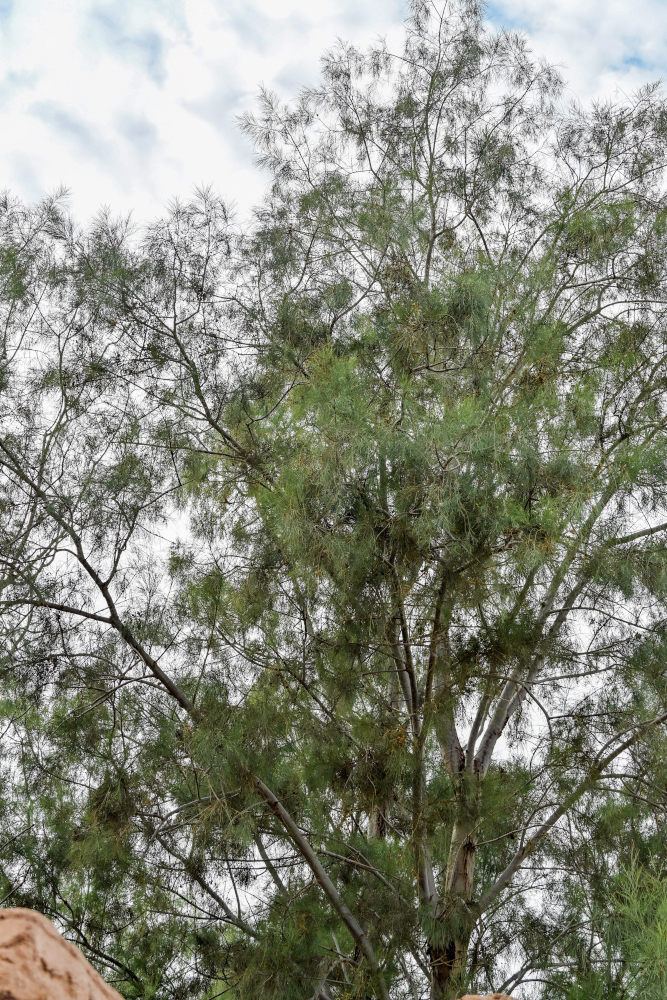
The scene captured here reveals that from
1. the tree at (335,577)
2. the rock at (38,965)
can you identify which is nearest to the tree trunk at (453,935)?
the tree at (335,577)

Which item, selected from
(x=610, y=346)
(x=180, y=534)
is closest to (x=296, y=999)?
(x=180, y=534)

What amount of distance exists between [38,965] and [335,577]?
2724 millimetres

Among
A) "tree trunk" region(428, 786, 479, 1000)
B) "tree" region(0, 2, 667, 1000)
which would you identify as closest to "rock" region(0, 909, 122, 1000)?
"tree" region(0, 2, 667, 1000)

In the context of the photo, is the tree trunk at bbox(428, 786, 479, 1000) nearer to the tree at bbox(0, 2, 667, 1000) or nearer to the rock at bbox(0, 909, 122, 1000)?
the tree at bbox(0, 2, 667, 1000)

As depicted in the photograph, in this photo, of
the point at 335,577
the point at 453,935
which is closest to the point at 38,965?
the point at 335,577

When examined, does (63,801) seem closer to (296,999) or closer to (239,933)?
(239,933)

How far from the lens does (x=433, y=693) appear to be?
4.31 metres

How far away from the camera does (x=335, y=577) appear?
161 inches

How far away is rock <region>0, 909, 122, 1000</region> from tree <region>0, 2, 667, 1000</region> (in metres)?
2.05

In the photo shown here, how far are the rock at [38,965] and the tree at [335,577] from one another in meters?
2.05

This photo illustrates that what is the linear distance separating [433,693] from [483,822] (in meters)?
0.60

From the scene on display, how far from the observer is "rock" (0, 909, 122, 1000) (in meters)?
1.37

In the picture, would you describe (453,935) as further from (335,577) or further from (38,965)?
(38,965)

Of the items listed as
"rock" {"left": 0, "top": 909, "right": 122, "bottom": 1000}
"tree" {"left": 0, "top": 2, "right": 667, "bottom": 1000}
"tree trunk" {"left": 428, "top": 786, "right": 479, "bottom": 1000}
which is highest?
"tree" {"left": 0, "top": 2, "right": 667, "bottom": 1000}
